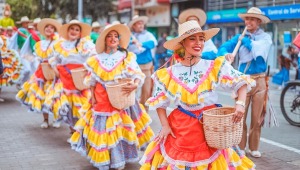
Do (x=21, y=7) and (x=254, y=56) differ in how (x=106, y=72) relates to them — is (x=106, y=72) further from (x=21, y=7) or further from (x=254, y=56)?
(x=21, y=7)

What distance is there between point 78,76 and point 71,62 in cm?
58

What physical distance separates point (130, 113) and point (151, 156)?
2205 mm

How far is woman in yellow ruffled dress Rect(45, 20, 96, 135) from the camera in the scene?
800 cm

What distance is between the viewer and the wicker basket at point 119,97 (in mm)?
6016

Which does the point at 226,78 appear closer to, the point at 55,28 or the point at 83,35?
the point at 83,35

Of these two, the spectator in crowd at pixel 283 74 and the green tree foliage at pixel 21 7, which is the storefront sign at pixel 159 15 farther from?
the spectator in crowd at pixel 283 74

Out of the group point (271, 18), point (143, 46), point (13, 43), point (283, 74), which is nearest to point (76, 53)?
point (143, 46)

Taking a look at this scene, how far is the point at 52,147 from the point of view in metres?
7.60

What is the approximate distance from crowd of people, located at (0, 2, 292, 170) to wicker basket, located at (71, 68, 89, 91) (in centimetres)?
3

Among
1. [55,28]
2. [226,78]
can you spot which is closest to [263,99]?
[226,78]

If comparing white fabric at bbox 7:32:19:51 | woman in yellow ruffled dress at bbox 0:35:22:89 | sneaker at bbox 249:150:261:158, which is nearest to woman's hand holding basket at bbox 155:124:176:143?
sneaker at bbox 249:150:261:158

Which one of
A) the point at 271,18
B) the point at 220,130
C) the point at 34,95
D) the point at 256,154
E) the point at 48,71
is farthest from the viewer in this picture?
the point at 271,18

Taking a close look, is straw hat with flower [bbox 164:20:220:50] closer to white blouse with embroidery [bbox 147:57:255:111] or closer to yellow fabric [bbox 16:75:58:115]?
white blouse with embroidery [bbox 147:57:255:111]

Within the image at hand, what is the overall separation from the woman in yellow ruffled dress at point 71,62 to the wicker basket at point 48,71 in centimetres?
51
